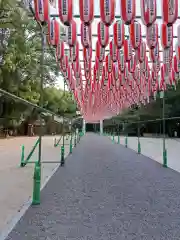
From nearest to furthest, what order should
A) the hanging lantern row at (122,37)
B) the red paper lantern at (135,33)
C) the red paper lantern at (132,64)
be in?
the hanging lantern row at (122,37) < the red paper lantern at (135,33) < the red paper lantern at (132,64)

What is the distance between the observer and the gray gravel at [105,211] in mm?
3570

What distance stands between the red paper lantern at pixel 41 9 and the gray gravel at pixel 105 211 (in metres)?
3.79

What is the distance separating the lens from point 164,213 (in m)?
4.41

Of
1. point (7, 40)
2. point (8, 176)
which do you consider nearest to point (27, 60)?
point (7, 40)

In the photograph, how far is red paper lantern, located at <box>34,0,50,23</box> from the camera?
666 cm

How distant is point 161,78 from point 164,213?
10460 millimetres

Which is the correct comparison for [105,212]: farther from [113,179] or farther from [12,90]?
[12,90]

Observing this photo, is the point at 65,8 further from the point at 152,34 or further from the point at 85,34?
the point at 152,34

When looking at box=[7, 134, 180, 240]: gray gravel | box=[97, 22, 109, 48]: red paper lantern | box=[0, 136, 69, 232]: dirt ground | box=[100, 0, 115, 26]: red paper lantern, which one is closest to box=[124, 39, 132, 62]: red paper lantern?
box=[97, 22, 109, 48]: red paper lantern

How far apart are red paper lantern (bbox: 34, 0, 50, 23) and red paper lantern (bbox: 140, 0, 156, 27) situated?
2.14 metres

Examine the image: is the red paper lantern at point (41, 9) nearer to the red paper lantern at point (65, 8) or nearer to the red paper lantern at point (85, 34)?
the red paper lantern at point (65, 8)

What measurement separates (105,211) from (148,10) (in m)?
4.34

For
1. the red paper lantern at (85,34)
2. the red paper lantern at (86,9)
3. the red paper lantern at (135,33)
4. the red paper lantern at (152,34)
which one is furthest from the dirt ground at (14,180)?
the red paper lantern at (152,34)

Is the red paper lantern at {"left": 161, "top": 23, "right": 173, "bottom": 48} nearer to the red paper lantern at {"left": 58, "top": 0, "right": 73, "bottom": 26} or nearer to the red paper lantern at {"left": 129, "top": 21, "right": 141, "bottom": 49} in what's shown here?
the red paper lantern at {"left": 129, "top": 21, "right": 141, "bottom": 49}
